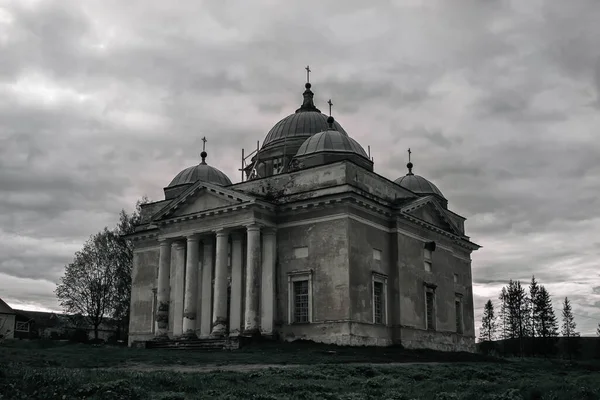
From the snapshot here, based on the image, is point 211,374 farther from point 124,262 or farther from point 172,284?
point 124,262

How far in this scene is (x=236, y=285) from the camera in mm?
31656

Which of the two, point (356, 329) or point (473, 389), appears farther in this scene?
point (356, 329)

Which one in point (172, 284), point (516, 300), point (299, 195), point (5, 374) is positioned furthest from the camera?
point (516, 300)

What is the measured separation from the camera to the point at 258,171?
42.2 m

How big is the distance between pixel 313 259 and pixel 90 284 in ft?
80.2

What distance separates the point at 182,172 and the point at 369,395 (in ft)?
103

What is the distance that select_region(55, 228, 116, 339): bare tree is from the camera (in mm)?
48750

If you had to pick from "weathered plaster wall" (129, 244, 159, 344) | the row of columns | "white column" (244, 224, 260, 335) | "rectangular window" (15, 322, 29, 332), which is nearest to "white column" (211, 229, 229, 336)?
the row of columns

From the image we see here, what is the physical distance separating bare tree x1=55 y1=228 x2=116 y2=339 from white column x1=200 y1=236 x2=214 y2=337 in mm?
18172

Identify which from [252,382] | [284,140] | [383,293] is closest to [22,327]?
[284,140]

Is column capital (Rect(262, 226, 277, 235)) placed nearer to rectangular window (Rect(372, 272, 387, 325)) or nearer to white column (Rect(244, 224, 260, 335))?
white column (Rect(244, 224, 260, 335))

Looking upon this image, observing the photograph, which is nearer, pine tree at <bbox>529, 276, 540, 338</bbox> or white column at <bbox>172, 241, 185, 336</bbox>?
white column at <bbox>172, 241, 185, 336</bbox>

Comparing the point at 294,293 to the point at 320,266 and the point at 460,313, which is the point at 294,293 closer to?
the point at 320,266

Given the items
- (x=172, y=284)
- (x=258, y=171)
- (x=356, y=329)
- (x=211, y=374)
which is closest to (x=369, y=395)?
(x=211, y=374)
